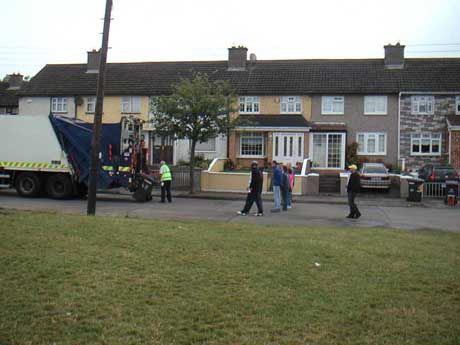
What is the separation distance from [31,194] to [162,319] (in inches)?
729

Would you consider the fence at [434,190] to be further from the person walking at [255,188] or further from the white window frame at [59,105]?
the white window frame at [59,105]

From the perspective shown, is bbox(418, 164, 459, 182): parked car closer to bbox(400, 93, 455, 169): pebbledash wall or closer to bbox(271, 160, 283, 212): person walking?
bbox(400, 93, 455, 169): pebbledash wall

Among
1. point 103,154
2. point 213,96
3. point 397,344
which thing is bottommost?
point 397,344

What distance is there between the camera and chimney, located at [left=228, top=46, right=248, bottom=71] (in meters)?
38.8

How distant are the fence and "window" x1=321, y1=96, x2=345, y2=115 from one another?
10361mm

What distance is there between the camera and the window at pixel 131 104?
Answer: 3834 centimetres

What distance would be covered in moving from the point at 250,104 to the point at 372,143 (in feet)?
27.8

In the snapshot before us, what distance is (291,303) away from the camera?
588 centimetres

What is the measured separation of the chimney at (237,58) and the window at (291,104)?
4.36 meters

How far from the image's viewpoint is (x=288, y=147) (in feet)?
114

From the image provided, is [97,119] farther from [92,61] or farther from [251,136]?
[92,61]

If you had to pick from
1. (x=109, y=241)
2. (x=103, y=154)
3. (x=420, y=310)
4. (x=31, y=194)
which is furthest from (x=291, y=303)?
(x=31, y=194)

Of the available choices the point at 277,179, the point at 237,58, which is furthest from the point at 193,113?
the point at 237,58

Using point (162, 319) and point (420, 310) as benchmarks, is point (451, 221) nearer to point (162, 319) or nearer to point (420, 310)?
point (420, 310)
